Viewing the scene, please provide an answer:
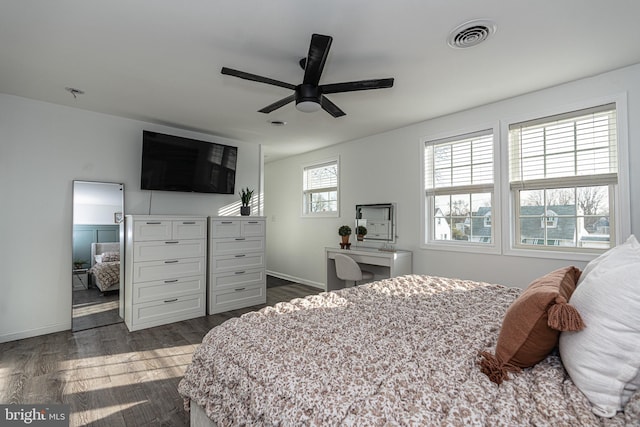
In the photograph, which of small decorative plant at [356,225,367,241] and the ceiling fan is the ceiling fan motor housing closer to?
the ceiling fan

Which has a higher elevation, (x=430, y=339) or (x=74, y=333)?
(x=430, y=339)

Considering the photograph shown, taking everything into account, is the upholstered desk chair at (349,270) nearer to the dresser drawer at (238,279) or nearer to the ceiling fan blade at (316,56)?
the dresser drawer at (238,279)

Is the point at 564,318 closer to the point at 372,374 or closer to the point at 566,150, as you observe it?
the point at 372,374

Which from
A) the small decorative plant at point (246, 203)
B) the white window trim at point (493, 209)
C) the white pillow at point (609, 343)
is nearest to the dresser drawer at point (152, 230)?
the small decorative plant at point (246, 203)

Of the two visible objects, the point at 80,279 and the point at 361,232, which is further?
the point at 361,232

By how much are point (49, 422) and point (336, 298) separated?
1.77 m

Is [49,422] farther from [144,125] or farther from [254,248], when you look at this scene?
[144,125]

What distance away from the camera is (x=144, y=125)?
156 inches

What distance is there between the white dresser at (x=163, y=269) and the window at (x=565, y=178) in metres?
3.58

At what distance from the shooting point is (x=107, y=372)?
2436mm

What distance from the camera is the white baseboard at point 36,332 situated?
3.10 m

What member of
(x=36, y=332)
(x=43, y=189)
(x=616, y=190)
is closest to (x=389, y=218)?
(x=616, y=190)

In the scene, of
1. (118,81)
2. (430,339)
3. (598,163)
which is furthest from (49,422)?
(598,163)

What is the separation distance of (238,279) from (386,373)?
3.36 m
